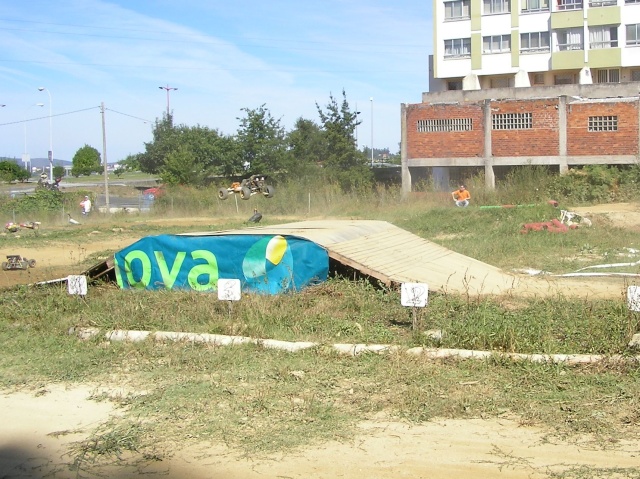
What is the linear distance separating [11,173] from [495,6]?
48.0 meters

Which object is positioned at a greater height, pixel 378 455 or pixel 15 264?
pixel 15 264

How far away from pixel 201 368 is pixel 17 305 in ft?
14.5

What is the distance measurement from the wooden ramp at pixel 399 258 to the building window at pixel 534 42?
4502 centimetres

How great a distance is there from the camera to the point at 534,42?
56.3m

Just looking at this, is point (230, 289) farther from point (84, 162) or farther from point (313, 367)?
point (84, 162)

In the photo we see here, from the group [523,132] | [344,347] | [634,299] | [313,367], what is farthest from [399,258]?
[523,132]

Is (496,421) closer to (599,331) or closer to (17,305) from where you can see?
(599,331)

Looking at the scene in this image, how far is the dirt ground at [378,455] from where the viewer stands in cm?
538

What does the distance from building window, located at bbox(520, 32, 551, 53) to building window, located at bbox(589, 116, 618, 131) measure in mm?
15773

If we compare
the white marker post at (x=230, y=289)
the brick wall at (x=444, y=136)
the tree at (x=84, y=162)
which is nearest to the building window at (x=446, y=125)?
the brick wall at (x=444, y=136)

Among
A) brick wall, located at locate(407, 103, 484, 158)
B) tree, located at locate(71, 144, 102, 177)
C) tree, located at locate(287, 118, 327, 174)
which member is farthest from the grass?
tree, located at locate(71, 144, 102, 177)

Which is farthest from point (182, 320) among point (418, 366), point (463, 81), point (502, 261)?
point (463, 81)

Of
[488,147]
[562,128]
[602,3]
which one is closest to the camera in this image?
[562,128]

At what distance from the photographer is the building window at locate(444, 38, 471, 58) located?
5834 cm
